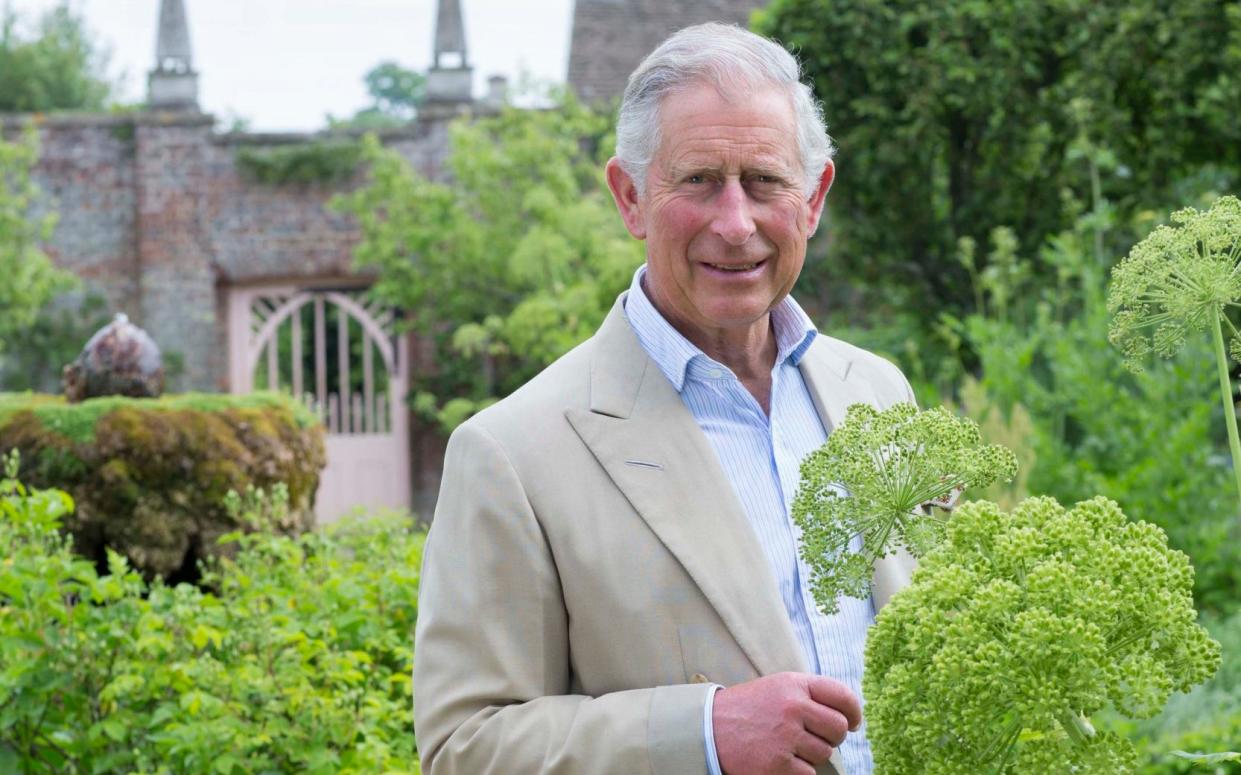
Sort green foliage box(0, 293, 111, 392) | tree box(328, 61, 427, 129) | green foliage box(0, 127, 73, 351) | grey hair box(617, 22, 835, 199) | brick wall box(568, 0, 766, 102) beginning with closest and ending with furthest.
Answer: grey hair box(617, 22, 835, 199)
green foliage box(0, 127, 73, 351)
green foliage box(0, 293, 111, 392)
brick wall box(568, 0, 766, 102)
tree box(328, 61, 427, 129)

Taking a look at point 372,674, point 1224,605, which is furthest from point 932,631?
point 1224,605

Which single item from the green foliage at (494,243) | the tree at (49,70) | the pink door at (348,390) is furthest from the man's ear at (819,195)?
the tree at (49,70)

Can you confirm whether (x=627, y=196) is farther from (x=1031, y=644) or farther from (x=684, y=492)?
(x=1031, y=644)

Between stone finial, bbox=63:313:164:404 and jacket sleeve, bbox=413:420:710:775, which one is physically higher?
jacket sleeve, bbox=413:420:710:775

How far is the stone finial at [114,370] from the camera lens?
799 centimetres

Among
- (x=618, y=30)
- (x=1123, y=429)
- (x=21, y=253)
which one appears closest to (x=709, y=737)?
(x=1123, y=429)

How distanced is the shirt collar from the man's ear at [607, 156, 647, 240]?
0.06 m

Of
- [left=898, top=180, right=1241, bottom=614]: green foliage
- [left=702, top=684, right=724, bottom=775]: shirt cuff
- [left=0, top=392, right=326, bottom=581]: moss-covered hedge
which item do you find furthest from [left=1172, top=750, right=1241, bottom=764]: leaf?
[left=0, top=392, right=326, bottom=581]: moss-covered hedge

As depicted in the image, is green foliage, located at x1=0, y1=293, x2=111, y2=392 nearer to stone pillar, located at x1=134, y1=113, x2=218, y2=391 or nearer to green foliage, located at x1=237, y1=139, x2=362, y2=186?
stone pillar, located at x1=134, y1=113, x2=218, y2=391

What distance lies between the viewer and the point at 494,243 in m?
13.5

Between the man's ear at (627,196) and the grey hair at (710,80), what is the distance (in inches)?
1.9

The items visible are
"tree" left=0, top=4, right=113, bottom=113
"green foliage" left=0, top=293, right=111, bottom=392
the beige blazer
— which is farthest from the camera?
"tree" left=0, top=4, right=113, bottom=113

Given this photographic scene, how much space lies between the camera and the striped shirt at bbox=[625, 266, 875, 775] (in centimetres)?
195

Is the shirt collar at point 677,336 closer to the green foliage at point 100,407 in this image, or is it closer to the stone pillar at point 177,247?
the green foliage at point 100,407
